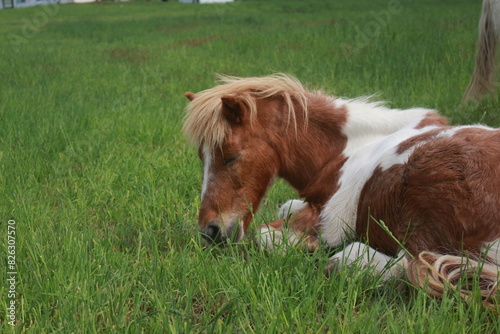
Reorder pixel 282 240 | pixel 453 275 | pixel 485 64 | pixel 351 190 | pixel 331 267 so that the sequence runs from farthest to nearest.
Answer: pixel 485 64 → pixel 351 190 → pixel 282 240 → pixel 331 267 → pixel 453 275

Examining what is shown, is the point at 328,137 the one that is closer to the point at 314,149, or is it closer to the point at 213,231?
the point at 314,149

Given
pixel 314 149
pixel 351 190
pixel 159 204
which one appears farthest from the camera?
pixel 159 204

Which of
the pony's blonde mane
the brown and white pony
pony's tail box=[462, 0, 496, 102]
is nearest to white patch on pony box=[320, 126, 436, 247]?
the brown and white pony

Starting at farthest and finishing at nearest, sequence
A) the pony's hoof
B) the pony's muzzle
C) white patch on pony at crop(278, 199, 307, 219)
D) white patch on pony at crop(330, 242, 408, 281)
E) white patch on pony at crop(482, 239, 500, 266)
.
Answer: white patch on pony at crop(278, 199, 307, 219) < the pony's muzzle < the pony's hoof < white patch on pony at crop(330, 242, 408, 281) < white patch on pony at crop(482, 239, 500, 266)

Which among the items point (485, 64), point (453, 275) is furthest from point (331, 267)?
point (485, 64)

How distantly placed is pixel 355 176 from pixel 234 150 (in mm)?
676

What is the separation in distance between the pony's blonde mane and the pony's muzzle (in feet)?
1.49

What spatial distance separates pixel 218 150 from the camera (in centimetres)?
303

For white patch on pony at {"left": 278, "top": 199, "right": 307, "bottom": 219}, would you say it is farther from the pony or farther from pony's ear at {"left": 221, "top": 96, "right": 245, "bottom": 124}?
the pony

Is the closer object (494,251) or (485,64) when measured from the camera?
(494,251)

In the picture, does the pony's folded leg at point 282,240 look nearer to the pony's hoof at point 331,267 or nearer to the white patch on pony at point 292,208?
the pony's hoof at point 331,267

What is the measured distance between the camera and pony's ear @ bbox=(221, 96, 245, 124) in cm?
293

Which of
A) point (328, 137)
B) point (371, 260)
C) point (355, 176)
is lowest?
point (371, 260)

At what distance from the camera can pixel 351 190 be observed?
2877mm
